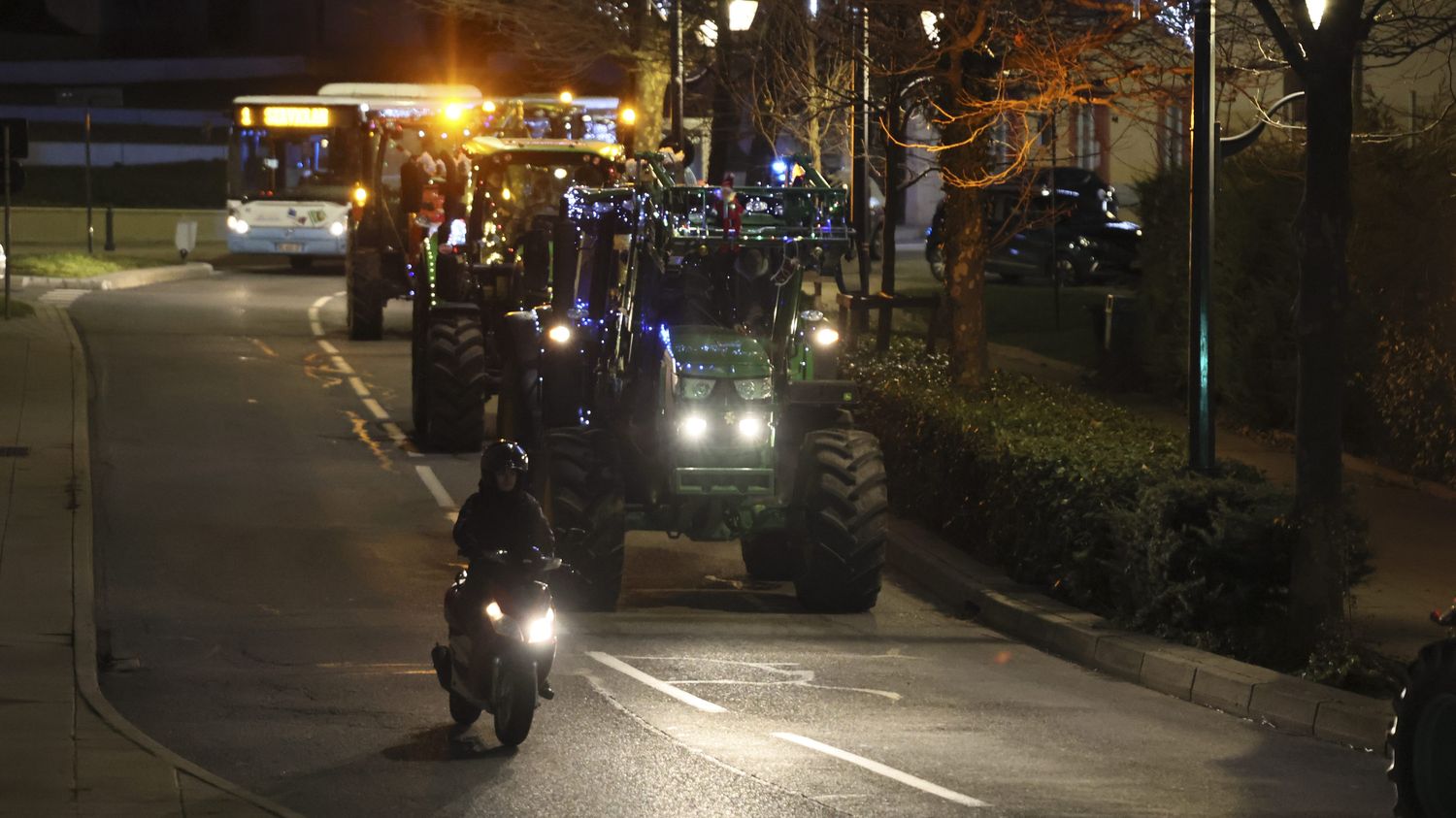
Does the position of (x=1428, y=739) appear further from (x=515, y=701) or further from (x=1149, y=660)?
(x=515, y=701)

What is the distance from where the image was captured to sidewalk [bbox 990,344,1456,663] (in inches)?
470

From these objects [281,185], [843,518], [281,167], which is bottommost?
[843,518]

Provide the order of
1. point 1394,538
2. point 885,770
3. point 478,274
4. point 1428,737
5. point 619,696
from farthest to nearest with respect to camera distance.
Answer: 1. point 478,274
2. point 1394,538
3. point 619,696
4. point 885,770
5. point 1428,737

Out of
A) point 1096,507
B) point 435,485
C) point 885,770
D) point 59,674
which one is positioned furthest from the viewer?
point 435,485

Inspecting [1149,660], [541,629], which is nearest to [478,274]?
[1149,660]

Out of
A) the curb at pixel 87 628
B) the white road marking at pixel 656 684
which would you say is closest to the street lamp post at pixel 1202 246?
the white road marking at pixel 656 684

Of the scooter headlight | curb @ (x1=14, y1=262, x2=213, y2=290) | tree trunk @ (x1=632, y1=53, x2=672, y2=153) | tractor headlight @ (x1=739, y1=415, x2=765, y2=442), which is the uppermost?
tree trunk @ (x1=632, y1=53, x2=672, y2=153)

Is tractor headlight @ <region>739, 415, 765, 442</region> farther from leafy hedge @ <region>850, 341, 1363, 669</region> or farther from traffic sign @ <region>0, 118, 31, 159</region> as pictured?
traffic sign @ <region>0, 118, 31, 159</region>

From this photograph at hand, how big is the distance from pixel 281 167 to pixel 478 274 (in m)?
20.0

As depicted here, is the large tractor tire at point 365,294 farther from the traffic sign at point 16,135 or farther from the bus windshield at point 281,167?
the bus windshield at point 281,167

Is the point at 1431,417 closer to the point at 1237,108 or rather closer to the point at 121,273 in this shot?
the point at 1237,108

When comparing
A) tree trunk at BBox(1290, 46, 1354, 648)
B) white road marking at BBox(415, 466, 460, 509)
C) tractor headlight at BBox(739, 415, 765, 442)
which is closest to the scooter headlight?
tractor headlight at BBox(739, 415, 765, 442)

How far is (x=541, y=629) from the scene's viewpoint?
31.0ft

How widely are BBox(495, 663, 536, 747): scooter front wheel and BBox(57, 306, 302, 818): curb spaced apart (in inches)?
50.8
